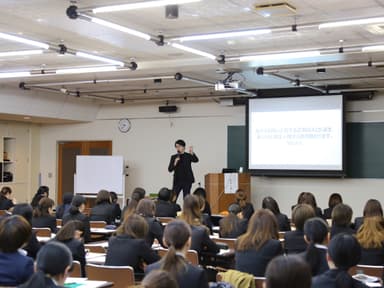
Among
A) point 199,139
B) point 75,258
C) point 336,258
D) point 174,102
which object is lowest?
point 75,258

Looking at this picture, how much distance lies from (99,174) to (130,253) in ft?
35.4

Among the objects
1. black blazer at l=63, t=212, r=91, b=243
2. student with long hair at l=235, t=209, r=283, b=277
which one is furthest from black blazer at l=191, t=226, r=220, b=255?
black blazer at l=63, t=212, r=91, b=243

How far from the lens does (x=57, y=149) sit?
1709cm

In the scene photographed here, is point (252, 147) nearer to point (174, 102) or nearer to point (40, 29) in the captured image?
point (174, 102)

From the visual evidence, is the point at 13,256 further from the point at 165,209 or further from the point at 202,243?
the point at 165,209

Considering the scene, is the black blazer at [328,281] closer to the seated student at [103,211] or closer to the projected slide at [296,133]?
the seated student at [103,211]

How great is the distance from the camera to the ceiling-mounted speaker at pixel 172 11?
23.0 ft

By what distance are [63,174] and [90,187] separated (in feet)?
6.55

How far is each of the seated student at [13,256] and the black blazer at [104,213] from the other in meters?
4.93

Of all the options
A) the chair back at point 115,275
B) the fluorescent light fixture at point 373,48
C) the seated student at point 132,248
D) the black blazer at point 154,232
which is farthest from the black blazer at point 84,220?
the fluorescent light fixture at point 373,48

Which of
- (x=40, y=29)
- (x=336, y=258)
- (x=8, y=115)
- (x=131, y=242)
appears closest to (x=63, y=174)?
(x=8, y=115)

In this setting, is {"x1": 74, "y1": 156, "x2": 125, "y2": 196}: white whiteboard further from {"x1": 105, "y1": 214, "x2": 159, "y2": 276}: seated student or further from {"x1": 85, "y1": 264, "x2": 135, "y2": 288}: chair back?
{"x1": 85, "y1": 264, "x2": 135, "y2": 288}: chair back

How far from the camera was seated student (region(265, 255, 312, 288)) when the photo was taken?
212 cm

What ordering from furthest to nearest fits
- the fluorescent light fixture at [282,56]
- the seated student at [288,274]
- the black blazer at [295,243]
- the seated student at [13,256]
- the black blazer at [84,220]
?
the fluorescent light fixture at [282,56], the black blazer at [84,220], the black blazer at [295,243], the seated student at [13,256], the seated student at [288,274]
